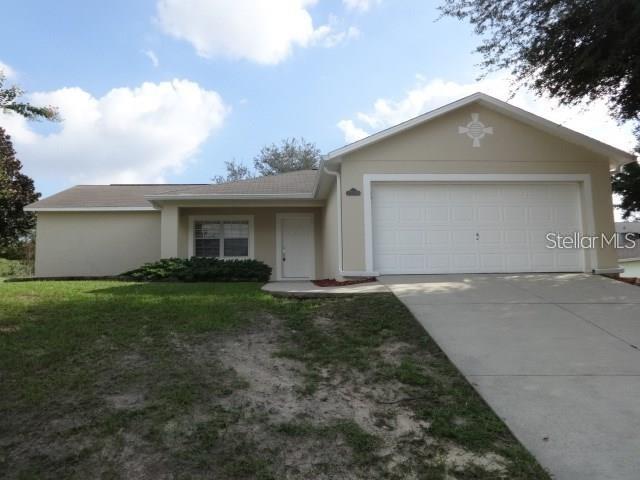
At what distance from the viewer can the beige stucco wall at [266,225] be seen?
15.1m

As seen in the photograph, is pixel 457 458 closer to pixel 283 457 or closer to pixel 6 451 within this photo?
pixel 283 457

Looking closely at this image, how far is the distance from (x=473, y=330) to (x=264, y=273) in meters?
8.08

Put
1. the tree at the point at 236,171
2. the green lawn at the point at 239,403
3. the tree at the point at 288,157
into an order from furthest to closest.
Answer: the tree at the point at 236,171 → the tree at the point at 288,157 → the green lawn at the point at 239,403

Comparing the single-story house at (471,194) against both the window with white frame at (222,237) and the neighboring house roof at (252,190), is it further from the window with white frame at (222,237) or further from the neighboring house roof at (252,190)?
the window with white frame at (222,237)

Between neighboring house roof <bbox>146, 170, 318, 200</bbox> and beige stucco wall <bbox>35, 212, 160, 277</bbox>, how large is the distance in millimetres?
2238

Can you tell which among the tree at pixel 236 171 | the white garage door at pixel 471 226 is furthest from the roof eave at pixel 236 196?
the tree at pixel 236 171

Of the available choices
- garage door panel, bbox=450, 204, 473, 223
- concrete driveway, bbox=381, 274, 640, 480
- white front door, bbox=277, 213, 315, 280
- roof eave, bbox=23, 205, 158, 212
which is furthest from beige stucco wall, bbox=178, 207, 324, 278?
concrete driveway, bbox=381, 274, 640, 480

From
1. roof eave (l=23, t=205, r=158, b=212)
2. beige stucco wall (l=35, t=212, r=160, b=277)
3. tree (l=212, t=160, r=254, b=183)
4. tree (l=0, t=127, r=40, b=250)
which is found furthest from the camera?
tree (l=212, t=160, r=254, b=183)

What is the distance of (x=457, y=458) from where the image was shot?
308cm

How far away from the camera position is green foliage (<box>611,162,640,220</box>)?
15.0 m

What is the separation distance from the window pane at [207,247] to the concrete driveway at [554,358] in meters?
8.16

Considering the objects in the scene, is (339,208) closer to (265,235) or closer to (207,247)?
(265,235)

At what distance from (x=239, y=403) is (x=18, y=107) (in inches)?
418

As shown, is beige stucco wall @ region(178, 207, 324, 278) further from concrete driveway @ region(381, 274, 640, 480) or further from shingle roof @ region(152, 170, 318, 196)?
concrete driveway @ region(381, 274, 640, 480)
